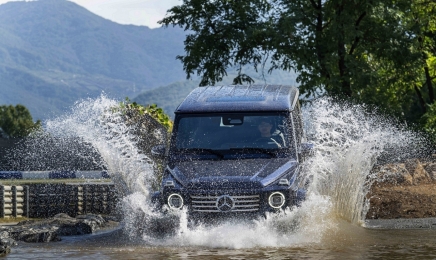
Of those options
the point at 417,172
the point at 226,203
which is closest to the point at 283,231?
the point at 226,203

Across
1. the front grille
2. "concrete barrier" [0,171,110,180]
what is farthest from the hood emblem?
"concrete barrier" [0,171,110,180]

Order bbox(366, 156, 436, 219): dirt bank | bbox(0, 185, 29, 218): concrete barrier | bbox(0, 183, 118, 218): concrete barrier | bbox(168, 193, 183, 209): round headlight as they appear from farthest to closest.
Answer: bbox(0, 183, 118, 218): concrete barrier, bbox(0, 185, 29, 218): concrete barrier, bbox(366, 156, 436, 219): dirt bank, bbox(168, 193, 183, 209): round headlight

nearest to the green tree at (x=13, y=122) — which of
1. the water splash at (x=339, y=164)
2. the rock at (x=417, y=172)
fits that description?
the rock at (x=417, y=172)

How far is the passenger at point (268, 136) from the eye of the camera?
42.5ft

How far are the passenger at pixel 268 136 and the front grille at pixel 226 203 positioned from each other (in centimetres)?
136

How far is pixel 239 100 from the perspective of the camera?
44.4 ft

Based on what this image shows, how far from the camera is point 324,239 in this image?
12.8 metres

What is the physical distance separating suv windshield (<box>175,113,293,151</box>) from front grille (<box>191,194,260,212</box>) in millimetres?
1272

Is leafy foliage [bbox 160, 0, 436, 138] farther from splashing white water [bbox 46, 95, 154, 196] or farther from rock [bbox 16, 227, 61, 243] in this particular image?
rock [bbox 16, 227, 61, 243]

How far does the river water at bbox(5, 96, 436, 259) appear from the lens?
1159cm

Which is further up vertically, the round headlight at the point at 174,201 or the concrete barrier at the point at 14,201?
the concrete barrier at the point at 14,201

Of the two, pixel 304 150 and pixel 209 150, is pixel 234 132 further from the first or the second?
pixel 304 150

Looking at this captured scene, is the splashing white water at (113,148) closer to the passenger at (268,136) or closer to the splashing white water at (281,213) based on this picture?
the splashing white water at (281,213)

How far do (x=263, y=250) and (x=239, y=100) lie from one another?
2.80 m
